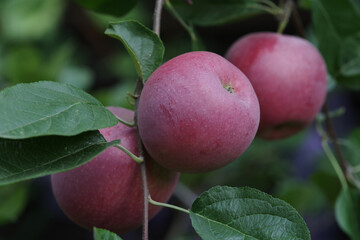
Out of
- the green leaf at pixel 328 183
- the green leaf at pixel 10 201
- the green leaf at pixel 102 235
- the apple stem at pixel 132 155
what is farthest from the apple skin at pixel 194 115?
the green leaf at pixel 10 201

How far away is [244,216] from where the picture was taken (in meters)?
0.71

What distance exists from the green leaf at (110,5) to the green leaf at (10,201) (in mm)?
603

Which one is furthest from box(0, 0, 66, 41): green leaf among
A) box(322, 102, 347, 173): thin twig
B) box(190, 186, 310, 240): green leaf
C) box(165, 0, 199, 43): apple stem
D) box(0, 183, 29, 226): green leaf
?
box(190, 186, 310, 240): green leaf

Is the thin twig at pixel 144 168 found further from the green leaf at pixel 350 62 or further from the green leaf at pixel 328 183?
the green leaf at pixel 328 183

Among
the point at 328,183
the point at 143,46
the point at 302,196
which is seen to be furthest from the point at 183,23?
the point at 302,196

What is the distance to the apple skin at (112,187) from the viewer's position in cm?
77

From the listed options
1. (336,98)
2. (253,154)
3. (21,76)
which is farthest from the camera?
(336,98)

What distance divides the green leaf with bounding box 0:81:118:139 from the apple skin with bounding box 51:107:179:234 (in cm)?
10

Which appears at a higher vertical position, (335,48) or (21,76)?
(335,48)

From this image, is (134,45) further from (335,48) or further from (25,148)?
(335,48)

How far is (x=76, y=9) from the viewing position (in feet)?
7.94

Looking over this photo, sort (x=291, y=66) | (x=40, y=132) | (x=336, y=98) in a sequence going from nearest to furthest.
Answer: (x=40, y=132) < (x=291, y=66) < (x=336, y=98)

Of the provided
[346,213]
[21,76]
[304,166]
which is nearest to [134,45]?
[346,213]

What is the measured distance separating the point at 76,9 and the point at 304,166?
1309 millimetres
